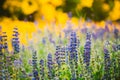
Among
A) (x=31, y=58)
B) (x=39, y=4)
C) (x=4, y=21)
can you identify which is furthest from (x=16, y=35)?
(x=39, y=4)

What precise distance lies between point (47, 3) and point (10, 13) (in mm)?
439

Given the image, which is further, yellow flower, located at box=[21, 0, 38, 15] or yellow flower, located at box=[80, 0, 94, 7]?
yellow flower, located at box=[80, 0, 94, 7]

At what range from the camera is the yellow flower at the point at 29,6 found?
3.70 metres

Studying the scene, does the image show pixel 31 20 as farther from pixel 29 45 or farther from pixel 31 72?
pixel 31 72

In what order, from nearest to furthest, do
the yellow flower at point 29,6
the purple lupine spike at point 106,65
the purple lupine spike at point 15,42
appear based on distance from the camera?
the purple lupine spike at point 15,42 < the purple lupine spike at point 106,65 < the yellow flower at point 29,6

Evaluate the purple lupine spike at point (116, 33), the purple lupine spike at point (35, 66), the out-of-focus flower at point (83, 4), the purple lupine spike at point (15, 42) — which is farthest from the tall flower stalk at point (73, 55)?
the purple lupine spike at point (116, 33)

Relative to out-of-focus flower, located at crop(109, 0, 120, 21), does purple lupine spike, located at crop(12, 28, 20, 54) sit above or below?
below

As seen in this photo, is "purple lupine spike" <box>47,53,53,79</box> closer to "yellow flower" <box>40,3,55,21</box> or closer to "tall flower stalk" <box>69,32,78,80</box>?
"tall flower stalk" <box>69,32,78,80</box>

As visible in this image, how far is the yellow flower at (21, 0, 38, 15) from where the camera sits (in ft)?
12.1

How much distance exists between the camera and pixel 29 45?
3.43 metres

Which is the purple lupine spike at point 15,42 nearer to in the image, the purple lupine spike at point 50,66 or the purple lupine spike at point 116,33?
the purple lupine spike at point 50,66

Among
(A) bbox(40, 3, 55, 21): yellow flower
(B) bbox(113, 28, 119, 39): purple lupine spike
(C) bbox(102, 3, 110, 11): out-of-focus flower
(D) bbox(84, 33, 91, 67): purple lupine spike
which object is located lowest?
(D) bbox(84, 33, 91, 67): purple lupine spike

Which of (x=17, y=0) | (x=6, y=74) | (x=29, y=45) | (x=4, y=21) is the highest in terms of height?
(x=17, y=0)

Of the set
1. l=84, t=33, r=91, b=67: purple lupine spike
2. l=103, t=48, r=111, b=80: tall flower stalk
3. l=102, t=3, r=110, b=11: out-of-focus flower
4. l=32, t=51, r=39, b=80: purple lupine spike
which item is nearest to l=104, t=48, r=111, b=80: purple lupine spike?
l=103, t=48, r=111, b=80: tall flower stalk
